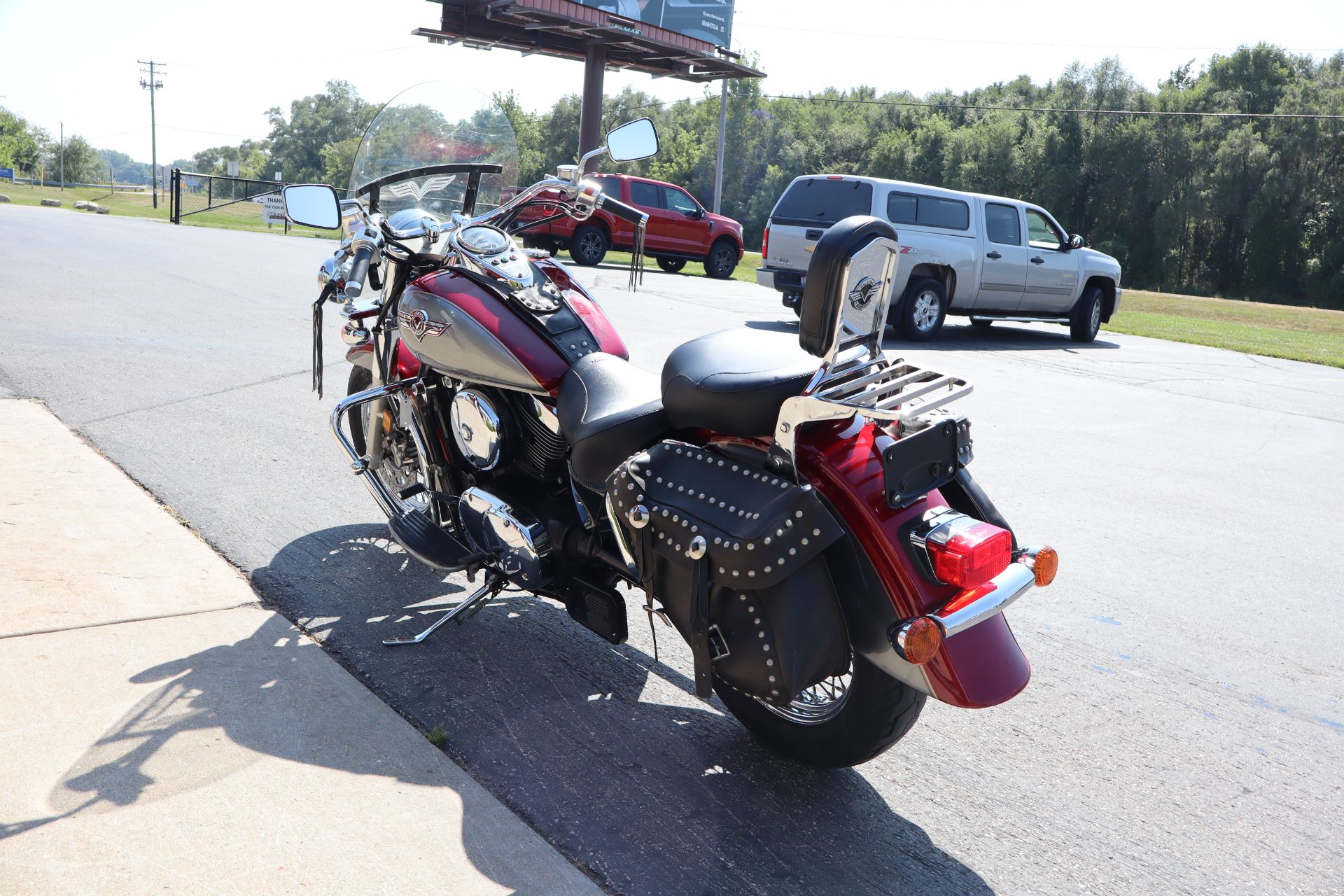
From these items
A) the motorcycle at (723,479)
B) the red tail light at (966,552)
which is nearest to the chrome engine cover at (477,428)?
the motorcycle at (723,479)

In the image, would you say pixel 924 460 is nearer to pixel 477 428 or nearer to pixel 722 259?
pixel 477 428

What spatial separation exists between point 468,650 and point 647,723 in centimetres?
75

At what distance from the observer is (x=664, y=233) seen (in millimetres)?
21734

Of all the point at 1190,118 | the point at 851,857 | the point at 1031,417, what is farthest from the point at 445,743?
the point at 1190,118

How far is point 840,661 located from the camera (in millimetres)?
2434

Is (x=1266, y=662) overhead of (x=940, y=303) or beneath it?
beneath

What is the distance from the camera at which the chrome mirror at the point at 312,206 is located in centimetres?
370

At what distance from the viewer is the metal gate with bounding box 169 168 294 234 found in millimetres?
30516

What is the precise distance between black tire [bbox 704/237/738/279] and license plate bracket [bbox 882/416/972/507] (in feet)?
65.6

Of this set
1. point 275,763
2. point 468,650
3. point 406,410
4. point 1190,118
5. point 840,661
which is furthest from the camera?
point 1190,118

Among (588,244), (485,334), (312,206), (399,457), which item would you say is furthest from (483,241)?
(588,244)

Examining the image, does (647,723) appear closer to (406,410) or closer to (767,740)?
(767,740)

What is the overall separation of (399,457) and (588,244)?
17620 mm

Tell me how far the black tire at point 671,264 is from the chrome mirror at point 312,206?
18.9 meters
